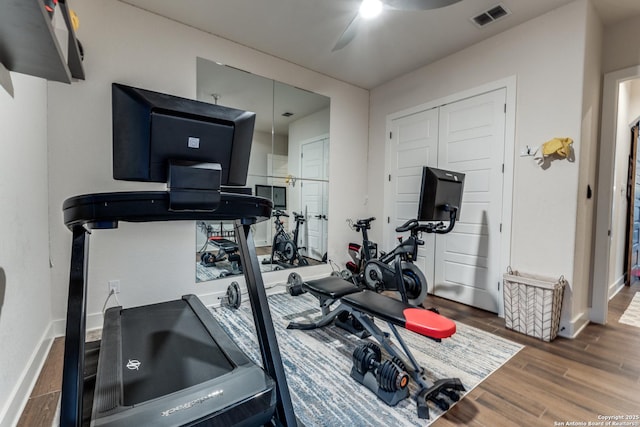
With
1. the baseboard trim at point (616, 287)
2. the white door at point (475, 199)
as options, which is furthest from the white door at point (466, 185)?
the baseboard trim at point (616, 287)

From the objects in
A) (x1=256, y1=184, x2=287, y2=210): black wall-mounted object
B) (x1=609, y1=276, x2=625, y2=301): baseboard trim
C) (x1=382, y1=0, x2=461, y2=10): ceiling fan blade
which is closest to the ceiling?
(x1=382, y1=0, x2=461, y2=10): ceiling fan blade

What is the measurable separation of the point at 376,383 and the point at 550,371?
1.29 meters

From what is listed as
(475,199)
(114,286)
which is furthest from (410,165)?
(114,286)

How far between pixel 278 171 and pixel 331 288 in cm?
178

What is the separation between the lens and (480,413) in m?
1.59

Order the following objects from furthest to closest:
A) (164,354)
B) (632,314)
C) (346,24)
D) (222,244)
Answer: (222,244) → (632,314) → (346,24) → (164,354)

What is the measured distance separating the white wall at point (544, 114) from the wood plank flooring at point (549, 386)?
0.38 meters

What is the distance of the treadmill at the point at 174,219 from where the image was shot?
0.94 metres

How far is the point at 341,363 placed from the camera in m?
2.03

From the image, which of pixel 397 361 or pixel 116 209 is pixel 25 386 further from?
pixel 397 361

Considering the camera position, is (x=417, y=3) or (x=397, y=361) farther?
(x=417, y=3)

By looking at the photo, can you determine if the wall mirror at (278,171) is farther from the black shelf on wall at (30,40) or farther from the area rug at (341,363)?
the black shelf on wall at (30,40)

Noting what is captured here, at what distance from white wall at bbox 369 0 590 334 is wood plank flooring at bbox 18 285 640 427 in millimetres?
376

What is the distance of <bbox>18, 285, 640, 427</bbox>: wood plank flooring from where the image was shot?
1.56 meters
